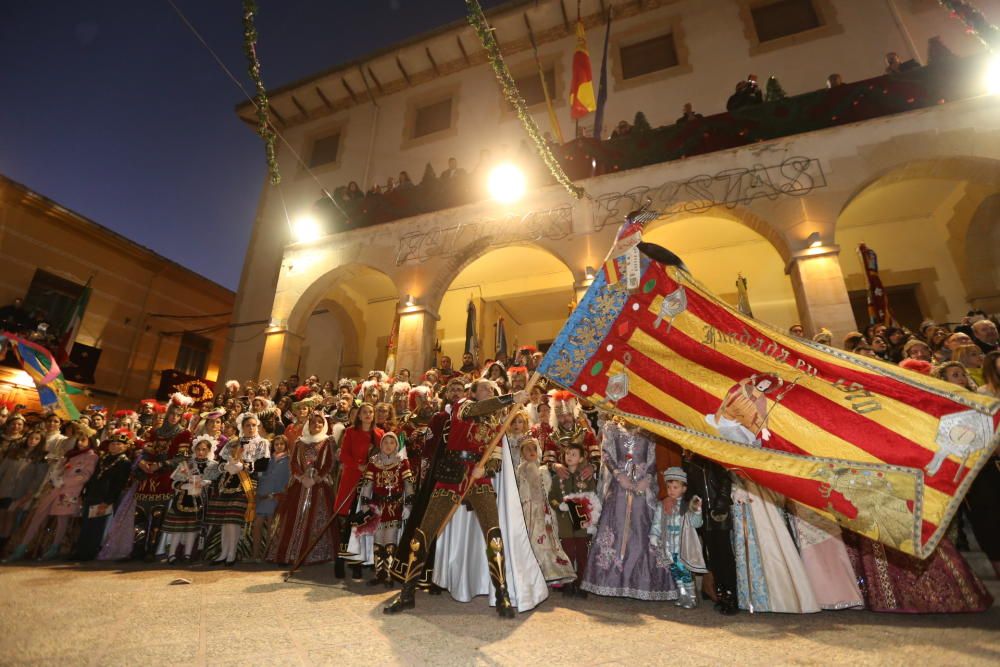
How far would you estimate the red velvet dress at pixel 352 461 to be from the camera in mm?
4734

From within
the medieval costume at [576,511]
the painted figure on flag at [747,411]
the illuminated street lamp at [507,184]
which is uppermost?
the illuminated street lamp at [507,184]

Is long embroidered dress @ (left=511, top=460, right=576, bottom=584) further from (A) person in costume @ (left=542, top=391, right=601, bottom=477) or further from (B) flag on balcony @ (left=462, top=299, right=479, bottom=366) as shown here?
(B) flag on balcony @ (left=462, top=299, right=479, bottom=366)

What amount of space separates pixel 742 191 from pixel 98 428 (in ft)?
43.9

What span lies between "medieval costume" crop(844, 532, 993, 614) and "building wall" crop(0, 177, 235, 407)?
18.8 m

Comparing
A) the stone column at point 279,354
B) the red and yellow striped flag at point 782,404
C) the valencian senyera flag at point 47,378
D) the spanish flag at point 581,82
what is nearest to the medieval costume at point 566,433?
the red and yellow striped flag at point 782,404

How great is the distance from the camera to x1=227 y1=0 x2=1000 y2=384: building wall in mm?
8273

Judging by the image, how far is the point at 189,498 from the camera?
5.64m

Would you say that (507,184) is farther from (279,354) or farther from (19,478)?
(19,478)

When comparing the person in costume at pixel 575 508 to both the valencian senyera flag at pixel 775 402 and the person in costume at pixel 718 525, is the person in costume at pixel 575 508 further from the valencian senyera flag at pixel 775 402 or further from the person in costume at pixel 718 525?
the valencian senyera flag at pixel 775 402

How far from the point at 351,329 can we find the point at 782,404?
13632 mm

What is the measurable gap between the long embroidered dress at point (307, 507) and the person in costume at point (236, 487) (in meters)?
0.46

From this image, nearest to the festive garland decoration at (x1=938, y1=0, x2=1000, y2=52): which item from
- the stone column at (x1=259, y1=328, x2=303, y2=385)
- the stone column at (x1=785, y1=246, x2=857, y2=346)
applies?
the stone column at (x1=785, y1=246, x2=857, y2=346)

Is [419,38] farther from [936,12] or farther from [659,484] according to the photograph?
[659,484]

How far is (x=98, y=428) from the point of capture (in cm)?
843
